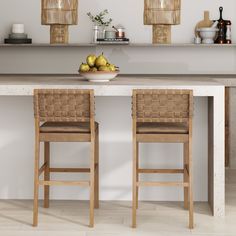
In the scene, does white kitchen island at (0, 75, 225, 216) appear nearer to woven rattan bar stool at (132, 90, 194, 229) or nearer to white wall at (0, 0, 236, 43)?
woven rattan bar stool at (132, 90, 194, 229)

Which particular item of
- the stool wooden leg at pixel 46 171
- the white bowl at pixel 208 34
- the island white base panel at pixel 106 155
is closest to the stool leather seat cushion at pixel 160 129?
the island white base panel at pixel 106 155

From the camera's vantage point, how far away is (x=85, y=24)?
733 cm

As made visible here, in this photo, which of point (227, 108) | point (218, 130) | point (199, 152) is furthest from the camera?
point (227, 108)

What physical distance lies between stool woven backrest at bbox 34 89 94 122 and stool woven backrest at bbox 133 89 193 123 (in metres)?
0.31

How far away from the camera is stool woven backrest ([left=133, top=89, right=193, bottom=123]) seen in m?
4.31

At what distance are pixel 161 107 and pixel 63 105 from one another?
2.13ft

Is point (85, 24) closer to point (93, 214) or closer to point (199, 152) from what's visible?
point (199, 152)

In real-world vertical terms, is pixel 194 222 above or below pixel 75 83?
below

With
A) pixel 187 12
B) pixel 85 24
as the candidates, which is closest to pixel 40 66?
pixel 85 24

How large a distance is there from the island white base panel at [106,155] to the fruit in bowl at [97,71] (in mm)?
191

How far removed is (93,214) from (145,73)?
10.8ft

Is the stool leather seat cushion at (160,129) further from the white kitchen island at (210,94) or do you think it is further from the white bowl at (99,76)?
the white bowl at (99,76)

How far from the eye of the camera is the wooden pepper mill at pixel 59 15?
4980 millimetres

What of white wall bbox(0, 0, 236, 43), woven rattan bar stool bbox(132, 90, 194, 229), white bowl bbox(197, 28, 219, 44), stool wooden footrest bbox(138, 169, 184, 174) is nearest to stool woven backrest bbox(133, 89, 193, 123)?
woven rattan bar stool bbox(132, 90, 194, 229)
